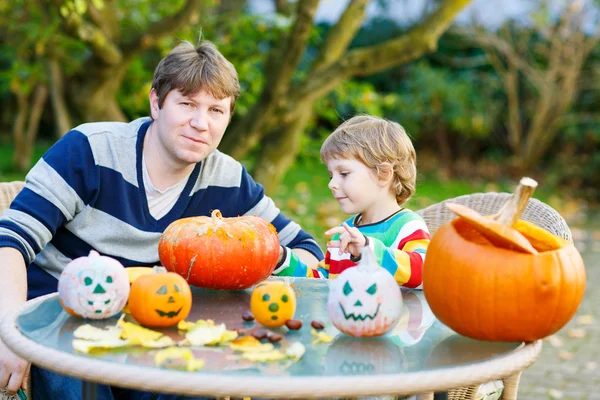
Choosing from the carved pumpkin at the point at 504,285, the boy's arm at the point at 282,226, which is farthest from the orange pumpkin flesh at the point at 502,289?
the boy's arm at the point at 282,226

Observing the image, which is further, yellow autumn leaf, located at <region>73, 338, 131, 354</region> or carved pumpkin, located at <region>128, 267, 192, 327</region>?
carved pumpkin, located at <region>128, 267, 192, 327</region>

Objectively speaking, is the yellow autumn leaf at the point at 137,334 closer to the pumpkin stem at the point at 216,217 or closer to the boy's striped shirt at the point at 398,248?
the pumpkin stem at the point at 216,217

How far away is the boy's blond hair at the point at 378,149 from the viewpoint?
267 cm

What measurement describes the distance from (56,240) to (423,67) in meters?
11.0

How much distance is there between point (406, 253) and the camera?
7.75ft

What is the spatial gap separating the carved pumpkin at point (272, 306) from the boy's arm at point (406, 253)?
0.49 meters

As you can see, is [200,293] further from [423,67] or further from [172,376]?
[423,67]

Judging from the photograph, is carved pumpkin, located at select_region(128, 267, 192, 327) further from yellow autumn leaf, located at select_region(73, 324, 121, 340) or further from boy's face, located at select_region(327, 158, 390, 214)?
boy's face, located at select_region(327, 158, 390, 214)

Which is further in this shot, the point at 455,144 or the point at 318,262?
the point at 455,144

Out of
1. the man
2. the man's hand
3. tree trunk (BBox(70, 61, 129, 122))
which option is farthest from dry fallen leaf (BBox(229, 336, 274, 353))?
tree trunk (BBox(70, 61, 129, 122))

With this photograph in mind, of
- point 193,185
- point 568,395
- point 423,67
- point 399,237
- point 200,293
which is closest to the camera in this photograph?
point 200,293

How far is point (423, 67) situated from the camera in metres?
13.0

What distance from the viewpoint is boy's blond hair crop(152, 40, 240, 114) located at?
2572mm

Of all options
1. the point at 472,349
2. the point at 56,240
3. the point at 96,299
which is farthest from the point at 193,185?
the point at 472,349
